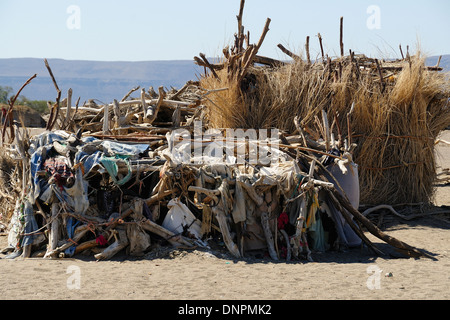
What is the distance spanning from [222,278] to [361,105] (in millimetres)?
4481

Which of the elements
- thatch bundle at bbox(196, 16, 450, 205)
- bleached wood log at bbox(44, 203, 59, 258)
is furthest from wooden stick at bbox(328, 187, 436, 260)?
bleached wood log at bbox(44, 203, 59, 258)

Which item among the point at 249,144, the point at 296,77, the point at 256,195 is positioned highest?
the point at 296,77

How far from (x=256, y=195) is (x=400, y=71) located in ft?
13.8

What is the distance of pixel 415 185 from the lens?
31.4 feet

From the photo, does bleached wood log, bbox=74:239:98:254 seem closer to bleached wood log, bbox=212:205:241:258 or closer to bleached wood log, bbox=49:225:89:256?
bleached wood log, bbox=49:225:89:256

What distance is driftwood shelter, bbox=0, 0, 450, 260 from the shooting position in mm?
6695

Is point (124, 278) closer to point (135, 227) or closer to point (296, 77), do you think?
point (135, 227)

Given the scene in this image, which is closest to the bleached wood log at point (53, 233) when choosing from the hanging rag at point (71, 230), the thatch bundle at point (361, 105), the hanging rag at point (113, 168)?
the hanging rag at point (71, 230)

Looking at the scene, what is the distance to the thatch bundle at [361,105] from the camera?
28.7 ft

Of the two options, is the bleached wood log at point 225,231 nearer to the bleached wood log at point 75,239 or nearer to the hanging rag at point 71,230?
the bleached wood log at point 75,239

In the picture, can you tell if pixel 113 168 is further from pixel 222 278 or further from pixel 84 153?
pixel 222 278

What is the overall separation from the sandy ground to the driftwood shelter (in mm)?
308

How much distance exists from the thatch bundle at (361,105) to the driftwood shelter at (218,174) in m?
0.02
